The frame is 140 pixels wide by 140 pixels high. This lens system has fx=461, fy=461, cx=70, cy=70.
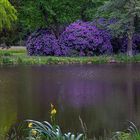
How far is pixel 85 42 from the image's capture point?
111 feet

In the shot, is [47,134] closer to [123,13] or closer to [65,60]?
[65,60]

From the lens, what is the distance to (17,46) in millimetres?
51812

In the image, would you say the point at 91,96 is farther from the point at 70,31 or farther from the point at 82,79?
the point at 70,31

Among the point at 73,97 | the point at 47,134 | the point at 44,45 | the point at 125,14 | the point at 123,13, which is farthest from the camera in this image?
the point at 44,45

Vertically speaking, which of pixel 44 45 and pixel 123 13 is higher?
pixel 123 13

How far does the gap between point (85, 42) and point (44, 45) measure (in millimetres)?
3077

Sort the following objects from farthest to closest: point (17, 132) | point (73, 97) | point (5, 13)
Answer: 1. point (5, 13)
2. point (73, 97)
3. point (17, 132)

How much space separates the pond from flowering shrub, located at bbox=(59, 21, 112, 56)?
9981mm

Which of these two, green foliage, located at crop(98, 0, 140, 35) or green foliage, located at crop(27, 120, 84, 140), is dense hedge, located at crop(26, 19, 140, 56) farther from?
green foliage, located at crop(27, 120, 84, 140)

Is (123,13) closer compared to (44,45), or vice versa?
(123,13)

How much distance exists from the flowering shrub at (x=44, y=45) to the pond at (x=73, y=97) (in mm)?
10116

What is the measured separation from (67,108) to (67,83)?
6.07 meters

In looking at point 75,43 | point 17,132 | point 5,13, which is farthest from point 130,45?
point 17,132

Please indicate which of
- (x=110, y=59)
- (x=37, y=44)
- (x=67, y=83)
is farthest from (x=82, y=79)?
(x=37, y=44)
